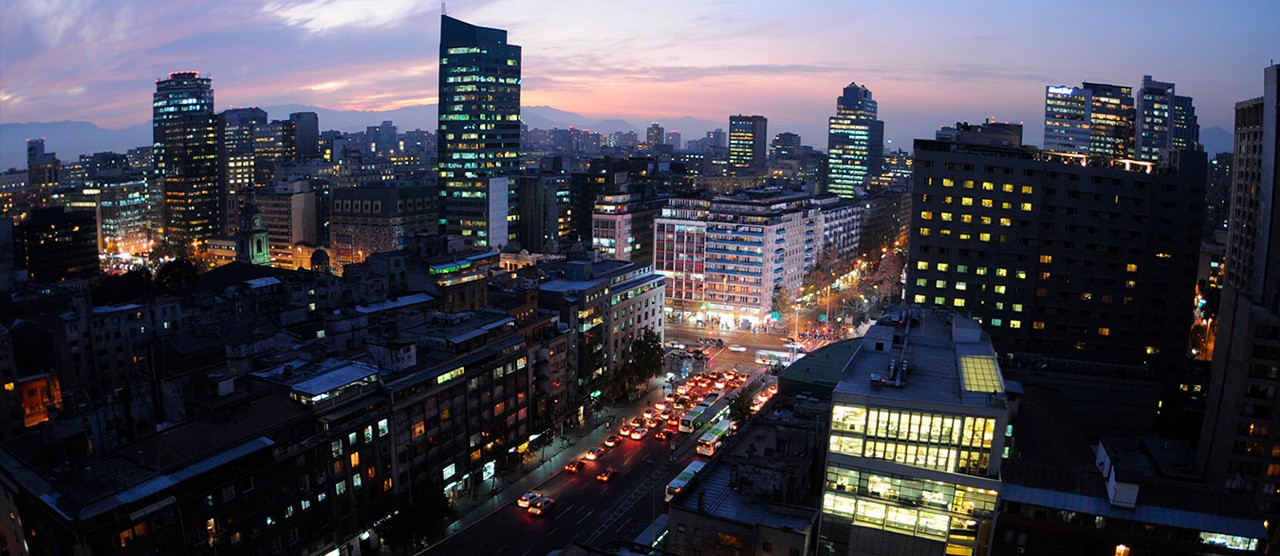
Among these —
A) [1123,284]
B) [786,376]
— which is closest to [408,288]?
[786,376]

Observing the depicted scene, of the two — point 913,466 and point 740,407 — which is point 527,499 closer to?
point 740,407

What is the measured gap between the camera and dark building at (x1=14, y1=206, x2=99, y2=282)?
155875 mm

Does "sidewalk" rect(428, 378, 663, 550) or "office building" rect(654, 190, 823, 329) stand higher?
"office building" rect(654, 190, 823, 329)

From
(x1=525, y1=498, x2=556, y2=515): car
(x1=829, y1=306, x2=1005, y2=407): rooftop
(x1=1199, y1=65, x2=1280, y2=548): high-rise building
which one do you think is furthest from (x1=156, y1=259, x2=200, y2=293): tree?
(x1=1199, y1=65, x2=1280, y2=548): high-rise building

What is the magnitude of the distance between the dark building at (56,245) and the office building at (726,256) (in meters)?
109

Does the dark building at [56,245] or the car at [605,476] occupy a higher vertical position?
the dark building at [56,245]

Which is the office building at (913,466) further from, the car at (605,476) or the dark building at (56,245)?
the dark building at (56,245)

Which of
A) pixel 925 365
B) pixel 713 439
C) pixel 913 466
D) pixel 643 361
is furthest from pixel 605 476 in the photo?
pixel 913 466

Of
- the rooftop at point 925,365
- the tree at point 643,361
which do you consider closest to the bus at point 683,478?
the rooftop at point 925,365

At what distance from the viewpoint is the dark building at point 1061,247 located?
3666 inches

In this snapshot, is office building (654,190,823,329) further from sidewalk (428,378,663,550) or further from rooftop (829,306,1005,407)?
rooftop (829,306,1005,407)

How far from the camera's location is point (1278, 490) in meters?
64.9

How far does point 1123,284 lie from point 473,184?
131 metres

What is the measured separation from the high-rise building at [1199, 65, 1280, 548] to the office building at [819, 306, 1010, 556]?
18253 millimetres
